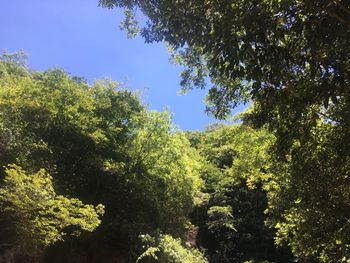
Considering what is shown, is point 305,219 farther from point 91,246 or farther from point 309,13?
point 91,246

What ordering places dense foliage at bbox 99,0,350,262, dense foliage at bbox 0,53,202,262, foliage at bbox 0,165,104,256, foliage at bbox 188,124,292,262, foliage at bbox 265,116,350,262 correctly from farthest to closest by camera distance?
foliage at bbox 188,124,292,262 < dense foliage at bbox 0,53,202,262 < foliage at bbox 0,165,104,256 < foliage at bbox 265,116,350,262 < dense foliage at bbox 99,0,350,262

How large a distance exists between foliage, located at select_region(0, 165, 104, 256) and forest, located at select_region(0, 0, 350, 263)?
0.04 meters

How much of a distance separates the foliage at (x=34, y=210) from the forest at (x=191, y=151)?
4 cm

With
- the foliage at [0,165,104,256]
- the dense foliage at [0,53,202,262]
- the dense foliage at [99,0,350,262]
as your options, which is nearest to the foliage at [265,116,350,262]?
the dense foliage at [99,0,350,262]

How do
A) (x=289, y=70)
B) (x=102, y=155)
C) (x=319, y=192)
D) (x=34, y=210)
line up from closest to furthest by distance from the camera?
(x=289, y=70) < (x=319, y=192) < (x=34, y=210) < (x=102, y=155)

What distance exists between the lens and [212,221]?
82.9 feet

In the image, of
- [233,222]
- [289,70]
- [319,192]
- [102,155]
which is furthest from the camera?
[233,222]

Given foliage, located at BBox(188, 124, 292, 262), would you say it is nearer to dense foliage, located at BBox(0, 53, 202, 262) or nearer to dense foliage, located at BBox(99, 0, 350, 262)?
dense foliage, located at BBox(0, 53, 202, 262)

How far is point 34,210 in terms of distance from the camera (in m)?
10.1

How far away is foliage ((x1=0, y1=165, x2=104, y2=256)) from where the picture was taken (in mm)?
9898

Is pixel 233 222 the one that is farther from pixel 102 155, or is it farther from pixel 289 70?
pixel 289 70

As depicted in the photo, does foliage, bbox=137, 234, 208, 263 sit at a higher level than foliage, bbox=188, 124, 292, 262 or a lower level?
lower

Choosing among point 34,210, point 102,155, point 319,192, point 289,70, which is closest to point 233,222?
point 102,155

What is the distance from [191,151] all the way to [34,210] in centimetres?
1267
